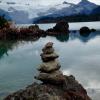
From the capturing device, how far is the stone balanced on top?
14.7 meters

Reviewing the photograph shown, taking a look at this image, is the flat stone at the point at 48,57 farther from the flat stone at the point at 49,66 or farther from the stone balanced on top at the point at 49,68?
the flat stone at the point at 49,66

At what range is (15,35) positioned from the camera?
231ft

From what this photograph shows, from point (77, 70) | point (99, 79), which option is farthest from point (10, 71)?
point (99, 79)

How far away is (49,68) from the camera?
14.7m

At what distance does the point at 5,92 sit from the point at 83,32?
68.6m

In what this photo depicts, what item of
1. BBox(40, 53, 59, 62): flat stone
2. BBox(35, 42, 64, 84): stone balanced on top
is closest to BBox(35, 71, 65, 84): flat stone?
BBox(35, 42, 64, 84): stone balanced on top

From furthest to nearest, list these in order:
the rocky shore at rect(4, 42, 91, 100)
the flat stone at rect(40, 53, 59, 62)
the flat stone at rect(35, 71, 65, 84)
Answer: the flat stone at rect(40, 53, 59, 62) < the flat stone at rect(35, 71, 65, 84) < the rocky shore at rect(4, 42, 91, 100)

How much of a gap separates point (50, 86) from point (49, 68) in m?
0.69

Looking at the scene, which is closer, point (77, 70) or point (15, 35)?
point (77, 70)

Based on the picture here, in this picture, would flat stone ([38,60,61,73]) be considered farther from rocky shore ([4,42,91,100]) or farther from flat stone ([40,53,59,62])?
flat stone ([40,53,59,62])

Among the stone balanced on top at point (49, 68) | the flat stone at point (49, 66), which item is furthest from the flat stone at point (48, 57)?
the flat stone at point (49, 66)

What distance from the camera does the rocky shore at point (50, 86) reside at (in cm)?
1388

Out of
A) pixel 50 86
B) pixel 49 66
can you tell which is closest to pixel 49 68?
pixel 49 66

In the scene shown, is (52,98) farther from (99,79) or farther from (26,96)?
(99,79)
